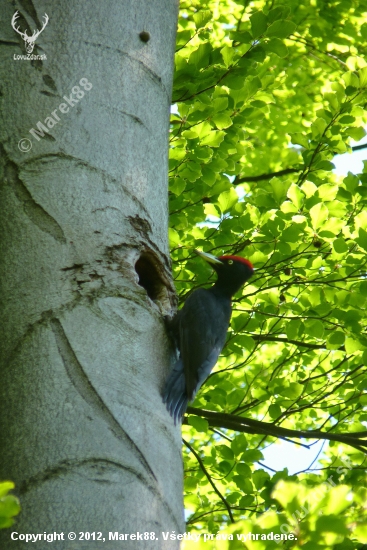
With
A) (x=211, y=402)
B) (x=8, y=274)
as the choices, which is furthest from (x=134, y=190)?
(x=211, y=402)

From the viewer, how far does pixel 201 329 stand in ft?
12.8

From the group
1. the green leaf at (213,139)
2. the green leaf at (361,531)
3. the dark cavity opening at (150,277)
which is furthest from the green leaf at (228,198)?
the green leaf at (361,531)

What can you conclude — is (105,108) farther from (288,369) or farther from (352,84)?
(288,369)

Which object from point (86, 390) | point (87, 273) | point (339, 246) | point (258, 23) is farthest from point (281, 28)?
point (86, 390)

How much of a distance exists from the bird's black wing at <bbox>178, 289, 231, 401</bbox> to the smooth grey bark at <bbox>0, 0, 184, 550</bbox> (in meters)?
0.31

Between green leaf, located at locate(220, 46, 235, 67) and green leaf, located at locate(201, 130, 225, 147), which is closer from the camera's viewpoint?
green leaf, located at locate(220, 46, 235, 67)

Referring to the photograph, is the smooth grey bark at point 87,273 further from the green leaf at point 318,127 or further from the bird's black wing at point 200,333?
the green leaf at point 318,127

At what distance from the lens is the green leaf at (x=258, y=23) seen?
386 cm

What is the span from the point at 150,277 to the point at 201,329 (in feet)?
2.61

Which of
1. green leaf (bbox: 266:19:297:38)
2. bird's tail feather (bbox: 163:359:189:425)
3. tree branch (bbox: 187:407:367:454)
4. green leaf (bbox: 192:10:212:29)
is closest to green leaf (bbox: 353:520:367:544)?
bird's tail feather (bbox: 163:359:189:425)

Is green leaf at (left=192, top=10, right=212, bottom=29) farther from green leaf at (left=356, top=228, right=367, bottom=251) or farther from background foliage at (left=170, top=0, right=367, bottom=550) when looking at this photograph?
green leaf at (left=356, top=228, right=367, bottom=251)

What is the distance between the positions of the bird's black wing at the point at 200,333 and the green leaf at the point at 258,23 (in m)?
1.59

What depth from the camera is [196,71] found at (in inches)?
163

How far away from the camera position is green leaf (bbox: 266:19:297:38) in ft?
12.7
